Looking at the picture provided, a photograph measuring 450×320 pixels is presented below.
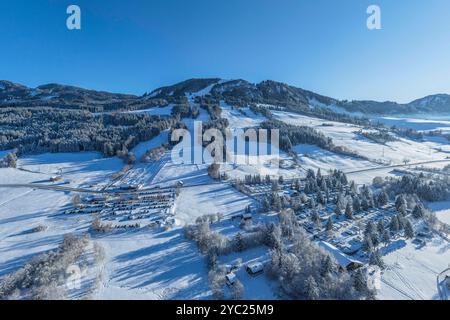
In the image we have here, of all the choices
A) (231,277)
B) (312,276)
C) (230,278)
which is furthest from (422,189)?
(230,278)

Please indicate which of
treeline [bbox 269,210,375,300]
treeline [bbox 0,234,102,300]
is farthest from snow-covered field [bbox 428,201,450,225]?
treeline [bbox 0,234,102,300]

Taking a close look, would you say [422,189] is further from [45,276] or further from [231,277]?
[45,276]

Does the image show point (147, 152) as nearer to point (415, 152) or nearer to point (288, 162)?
point (288, 162)

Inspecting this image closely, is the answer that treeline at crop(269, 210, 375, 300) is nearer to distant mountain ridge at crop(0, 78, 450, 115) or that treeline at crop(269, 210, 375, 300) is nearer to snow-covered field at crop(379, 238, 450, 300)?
snow-covered field at crop(379, 238, 450, 300)

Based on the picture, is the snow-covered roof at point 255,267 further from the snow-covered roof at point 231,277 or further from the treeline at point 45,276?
the treeline at point 45,276
